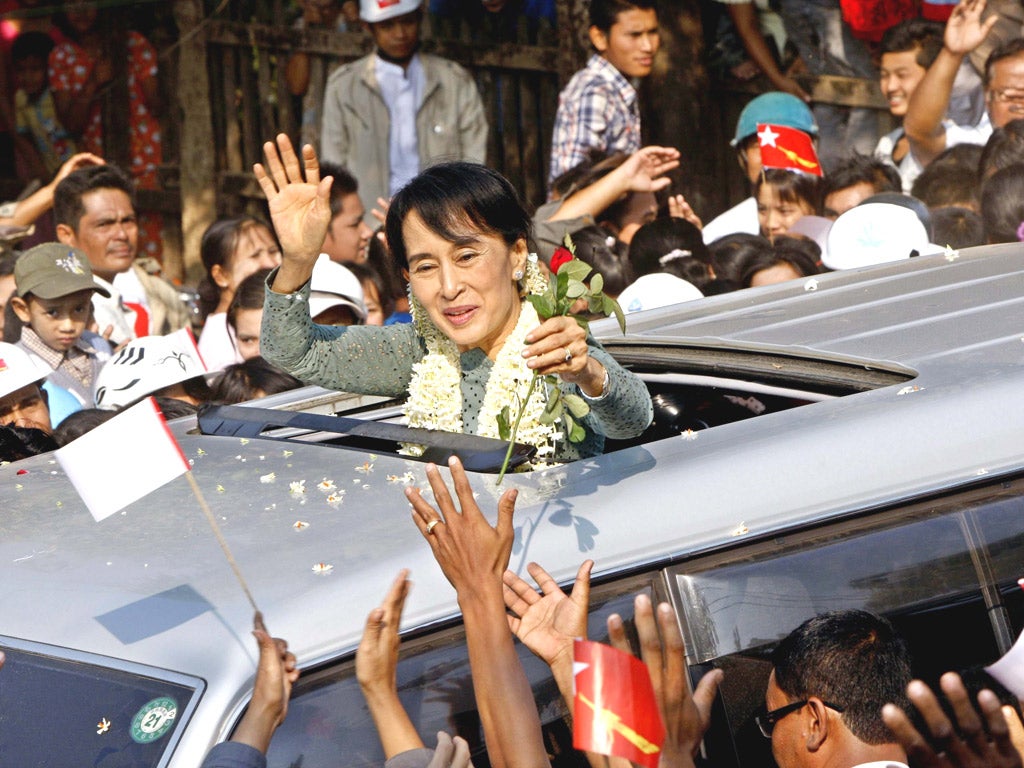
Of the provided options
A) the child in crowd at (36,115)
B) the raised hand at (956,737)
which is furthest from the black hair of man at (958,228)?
the child in crowd at (36,115)

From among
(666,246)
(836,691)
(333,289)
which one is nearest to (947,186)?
(666,246)

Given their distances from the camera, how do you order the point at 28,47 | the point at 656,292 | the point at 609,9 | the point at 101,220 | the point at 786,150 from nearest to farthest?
1. the point at 656,292
2. the point at 786,150
3. the point at 101,220
4. the point at 609,9
5. the point at 28,47

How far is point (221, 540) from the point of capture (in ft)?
7.21

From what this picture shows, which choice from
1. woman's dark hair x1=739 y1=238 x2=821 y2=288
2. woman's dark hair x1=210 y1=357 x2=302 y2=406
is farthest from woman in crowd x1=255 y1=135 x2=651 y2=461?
woman's dark hair x1=739 y1=238 x2=821 y2=288

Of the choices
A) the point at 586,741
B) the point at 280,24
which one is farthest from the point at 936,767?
the point at 280,24

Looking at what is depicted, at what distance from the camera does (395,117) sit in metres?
7.84

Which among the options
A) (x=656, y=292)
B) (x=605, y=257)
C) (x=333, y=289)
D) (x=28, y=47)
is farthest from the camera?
(x=28, y=47)

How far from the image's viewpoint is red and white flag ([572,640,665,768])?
1.80 m

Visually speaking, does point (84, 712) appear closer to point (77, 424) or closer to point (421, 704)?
point (421, 704)

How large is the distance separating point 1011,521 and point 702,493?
0.48 meters

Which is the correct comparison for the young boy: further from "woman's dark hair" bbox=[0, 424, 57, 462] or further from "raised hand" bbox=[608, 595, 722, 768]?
"raised hand" bbox=[608, 595, 722, 768]

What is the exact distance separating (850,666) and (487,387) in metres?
1.06

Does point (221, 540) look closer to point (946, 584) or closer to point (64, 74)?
point (946, 584)

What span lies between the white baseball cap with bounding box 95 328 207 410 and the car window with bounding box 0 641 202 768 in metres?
2.47
